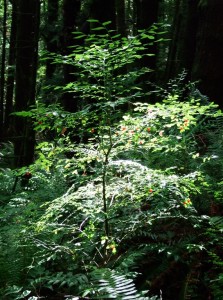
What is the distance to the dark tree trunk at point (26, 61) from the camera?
19.5 feet

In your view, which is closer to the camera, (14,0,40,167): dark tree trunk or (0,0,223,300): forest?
(0,0,223,300): forest

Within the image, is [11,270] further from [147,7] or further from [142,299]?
[147,7]

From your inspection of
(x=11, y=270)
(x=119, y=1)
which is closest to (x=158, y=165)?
(x=11, y=270)

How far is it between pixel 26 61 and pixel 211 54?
3.38 meters

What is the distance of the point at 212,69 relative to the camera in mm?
6047

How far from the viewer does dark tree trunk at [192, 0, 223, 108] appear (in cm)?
597

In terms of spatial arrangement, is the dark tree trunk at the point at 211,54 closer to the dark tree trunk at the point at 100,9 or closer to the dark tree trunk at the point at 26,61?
the dark tree trunk at the point at 100,9

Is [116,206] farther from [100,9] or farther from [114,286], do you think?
[100,9]

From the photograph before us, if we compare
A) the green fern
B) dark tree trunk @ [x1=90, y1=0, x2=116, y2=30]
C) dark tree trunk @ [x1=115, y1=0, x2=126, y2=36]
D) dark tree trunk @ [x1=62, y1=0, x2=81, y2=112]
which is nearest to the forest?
the green fern

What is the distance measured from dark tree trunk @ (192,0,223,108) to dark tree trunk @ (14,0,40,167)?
9.93 feet

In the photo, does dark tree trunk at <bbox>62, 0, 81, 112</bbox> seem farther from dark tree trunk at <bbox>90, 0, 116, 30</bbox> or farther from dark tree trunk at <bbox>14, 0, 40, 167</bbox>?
dark tree trunk at <bbox>90, 0, 116, 30</bbox>

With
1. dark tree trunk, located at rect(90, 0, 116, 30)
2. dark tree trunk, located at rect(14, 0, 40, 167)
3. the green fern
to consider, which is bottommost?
the green fern

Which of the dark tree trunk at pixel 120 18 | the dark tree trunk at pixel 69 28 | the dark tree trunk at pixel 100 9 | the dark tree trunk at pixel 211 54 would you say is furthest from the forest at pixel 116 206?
the dark tree trunk at pixel 120 18

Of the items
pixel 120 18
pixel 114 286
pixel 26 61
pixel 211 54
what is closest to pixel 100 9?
pixel 26 61
